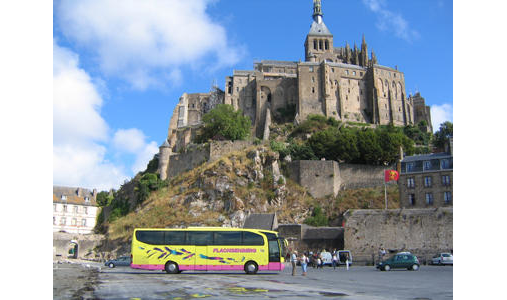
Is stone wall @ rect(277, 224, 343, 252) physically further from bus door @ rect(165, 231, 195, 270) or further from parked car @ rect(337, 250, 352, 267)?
bus door @ rect(165, 231, 195, 270)

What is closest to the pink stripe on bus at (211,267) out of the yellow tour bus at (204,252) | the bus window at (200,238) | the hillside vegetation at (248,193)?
the yellow tour bus at (204,252)

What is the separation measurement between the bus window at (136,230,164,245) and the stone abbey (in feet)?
176

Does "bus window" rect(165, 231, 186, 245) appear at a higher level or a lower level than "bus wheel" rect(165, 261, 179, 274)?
higher

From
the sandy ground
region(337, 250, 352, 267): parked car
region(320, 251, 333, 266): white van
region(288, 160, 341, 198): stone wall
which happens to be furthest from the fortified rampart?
the sandy ground

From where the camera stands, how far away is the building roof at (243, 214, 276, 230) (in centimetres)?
3681

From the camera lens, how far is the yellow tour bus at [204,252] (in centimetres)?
1942

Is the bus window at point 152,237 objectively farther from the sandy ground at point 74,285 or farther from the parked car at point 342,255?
the parked car at point 342,255

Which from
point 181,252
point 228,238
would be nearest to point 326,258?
point 228,238

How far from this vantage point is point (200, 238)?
1964 cm

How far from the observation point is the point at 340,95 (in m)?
78.2

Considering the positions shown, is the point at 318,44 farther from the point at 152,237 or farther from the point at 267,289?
the point at 267,289
